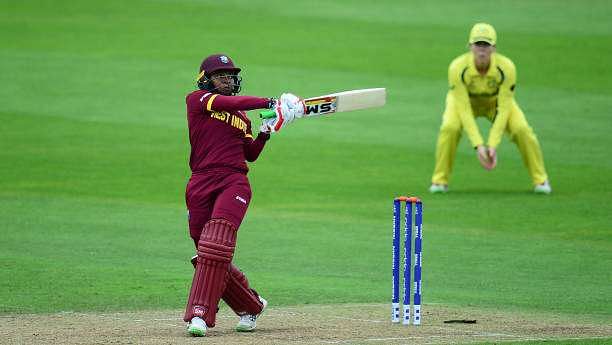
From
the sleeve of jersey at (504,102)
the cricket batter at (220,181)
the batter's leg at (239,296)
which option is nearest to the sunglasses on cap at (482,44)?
the sleeve of jersey at (504,102)

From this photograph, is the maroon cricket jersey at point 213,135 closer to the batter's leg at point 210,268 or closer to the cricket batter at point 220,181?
the cricket batter at point 220,181

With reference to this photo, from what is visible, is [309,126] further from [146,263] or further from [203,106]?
Answer: [203,106]

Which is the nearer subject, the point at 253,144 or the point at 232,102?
the point at 232,102

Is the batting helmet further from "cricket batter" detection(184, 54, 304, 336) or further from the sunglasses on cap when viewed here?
the sunglasses on cap

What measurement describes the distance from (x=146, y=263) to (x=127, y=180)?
5.50 m

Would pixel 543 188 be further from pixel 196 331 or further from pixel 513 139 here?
pixel 196 331

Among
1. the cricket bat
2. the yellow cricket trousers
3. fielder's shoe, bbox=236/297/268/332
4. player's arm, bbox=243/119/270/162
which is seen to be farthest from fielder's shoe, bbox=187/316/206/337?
the yellow cricket trousers

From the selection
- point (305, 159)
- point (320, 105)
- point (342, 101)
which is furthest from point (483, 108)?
point (320, 105)

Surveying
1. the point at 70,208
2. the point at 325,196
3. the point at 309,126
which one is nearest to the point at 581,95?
the point at 309,126

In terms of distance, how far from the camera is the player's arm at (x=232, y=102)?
9016 millimetres

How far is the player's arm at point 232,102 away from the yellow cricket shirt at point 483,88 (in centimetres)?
803

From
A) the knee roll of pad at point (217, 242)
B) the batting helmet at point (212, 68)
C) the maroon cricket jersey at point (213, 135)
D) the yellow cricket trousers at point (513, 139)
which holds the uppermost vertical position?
the yellow cricket trousers at point (513, 139)

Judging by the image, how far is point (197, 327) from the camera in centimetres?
898

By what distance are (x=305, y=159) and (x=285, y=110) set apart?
11.3 metres
